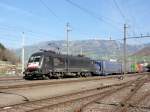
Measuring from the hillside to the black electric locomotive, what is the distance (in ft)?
Result: 185

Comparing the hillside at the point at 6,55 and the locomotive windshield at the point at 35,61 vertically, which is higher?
the hillside at the point at 6,55

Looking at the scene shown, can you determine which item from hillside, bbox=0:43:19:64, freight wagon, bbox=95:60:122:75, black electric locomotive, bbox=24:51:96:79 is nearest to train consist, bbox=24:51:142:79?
black electric locomotive, bbox=24:51:96:79

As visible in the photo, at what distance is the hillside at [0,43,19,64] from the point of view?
101 m

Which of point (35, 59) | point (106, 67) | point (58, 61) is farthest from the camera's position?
point (106, 67)

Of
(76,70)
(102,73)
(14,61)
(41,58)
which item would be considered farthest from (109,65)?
(14,61)

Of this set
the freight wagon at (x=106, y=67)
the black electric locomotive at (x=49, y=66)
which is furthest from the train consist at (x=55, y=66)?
the freight wagon at (x=106, y=67)

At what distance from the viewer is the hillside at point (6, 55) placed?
10138 centimetres

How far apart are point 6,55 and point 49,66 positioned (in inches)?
2650

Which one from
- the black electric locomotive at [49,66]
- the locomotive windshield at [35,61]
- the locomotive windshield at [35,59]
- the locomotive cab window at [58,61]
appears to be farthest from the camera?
the locomotive cab window at [58,61]

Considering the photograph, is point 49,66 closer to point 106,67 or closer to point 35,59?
point 35,59

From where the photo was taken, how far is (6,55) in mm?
105188

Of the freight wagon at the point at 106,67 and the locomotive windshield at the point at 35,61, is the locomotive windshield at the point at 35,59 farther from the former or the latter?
the freight wagon at the point at 106,67

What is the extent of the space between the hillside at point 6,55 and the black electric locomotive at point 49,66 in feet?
185

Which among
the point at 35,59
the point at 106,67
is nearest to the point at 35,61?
the point at 35,59
